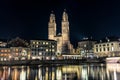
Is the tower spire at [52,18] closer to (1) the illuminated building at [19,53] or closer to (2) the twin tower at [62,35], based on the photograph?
(2) the twin tower at [62,35]

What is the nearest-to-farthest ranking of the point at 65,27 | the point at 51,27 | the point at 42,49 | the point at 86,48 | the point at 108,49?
→ the point at 108,49, the point at 42,49, the point at 86,48, the point at 65,27, the point at 51,27

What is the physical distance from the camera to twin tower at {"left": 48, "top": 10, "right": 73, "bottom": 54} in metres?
174

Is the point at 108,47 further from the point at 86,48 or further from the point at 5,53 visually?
the point at 5,53

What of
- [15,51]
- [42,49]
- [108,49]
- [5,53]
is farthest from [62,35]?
[5,53]

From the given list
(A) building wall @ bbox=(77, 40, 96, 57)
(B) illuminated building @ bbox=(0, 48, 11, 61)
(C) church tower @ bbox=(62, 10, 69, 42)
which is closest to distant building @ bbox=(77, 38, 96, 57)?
(A) building wall @ bbox=(77, 40, 96, 57)

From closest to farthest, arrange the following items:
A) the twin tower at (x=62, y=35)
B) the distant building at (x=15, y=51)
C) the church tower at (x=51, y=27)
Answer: the distant building at (x=15, y=51), the twin tower at (x=62, y=35), the church tower at (x=51, y=27)

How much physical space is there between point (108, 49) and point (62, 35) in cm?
4290

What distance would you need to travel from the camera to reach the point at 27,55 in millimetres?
136500

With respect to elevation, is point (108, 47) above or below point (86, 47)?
below

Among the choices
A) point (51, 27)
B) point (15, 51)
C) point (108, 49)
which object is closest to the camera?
point (15, 51)

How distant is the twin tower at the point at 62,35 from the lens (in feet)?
570

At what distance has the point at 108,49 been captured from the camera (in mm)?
141875

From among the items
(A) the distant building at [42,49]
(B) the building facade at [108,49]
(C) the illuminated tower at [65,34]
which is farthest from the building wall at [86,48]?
(A) the distant building at [42,49]

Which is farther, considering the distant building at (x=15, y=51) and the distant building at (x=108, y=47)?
the distant building at (x=108, y=47)
